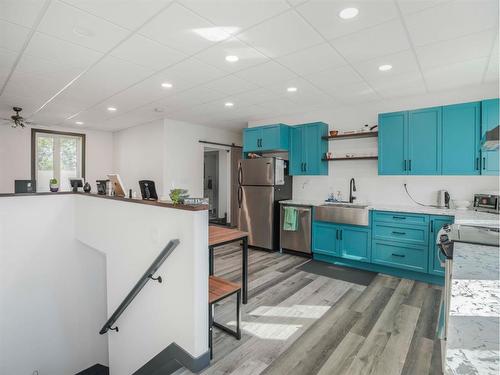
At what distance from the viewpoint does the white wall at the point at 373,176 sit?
3.62 m

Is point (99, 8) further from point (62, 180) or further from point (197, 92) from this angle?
point (62, 180)

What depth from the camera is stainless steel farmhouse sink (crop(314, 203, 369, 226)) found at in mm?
3840

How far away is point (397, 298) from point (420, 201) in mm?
1664

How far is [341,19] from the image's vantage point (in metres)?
2.07

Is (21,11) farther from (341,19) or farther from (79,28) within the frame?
(341,19)

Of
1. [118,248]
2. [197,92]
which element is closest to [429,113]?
[197,92]

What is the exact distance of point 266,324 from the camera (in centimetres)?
248

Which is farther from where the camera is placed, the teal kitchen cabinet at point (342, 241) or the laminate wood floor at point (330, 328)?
the teal kitchen cabinet at point (342, 241)

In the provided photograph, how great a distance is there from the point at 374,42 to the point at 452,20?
1.86 ft

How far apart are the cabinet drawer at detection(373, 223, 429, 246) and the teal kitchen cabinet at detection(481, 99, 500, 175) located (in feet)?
3.46

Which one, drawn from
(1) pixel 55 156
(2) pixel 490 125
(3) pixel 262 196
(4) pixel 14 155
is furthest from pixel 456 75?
(4) pixel 14 155

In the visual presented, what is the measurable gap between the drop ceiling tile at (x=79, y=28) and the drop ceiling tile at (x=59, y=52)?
108 millimetres

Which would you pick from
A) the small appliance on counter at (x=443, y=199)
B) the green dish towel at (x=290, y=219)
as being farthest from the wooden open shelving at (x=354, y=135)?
A: the green dish towel at (x=290, y=219)

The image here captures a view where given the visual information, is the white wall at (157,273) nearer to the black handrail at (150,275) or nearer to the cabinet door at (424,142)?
the black handrail at (150,275)
